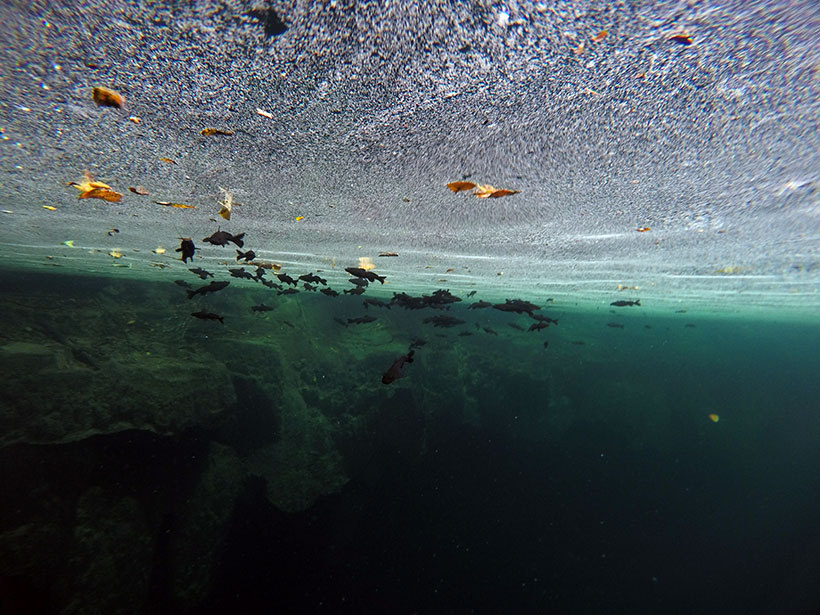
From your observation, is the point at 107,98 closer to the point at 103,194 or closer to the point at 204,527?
the point at 103,194

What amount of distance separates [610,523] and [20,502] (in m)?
27.4

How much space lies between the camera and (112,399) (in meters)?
9.85

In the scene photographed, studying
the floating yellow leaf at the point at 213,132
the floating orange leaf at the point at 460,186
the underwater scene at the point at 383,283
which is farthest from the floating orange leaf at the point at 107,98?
the floating orange leaf at the point at 460,186

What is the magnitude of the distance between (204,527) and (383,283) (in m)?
9.96

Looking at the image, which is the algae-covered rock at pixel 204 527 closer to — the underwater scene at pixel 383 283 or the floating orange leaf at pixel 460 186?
the underwater scene at pixel 383 283

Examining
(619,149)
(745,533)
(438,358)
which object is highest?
(619,149)

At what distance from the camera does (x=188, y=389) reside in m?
11.4

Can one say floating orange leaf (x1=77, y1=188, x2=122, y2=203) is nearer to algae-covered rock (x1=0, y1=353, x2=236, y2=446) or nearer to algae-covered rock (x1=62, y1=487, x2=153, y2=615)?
algae-covered rock (x1=0, y1=353, x2=236, y2=446)

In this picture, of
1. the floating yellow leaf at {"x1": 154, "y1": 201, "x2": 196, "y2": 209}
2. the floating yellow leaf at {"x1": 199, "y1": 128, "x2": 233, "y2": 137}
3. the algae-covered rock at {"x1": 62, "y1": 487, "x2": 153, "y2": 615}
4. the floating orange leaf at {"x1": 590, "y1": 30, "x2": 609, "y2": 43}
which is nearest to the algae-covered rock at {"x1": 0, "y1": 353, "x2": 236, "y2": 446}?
the algae-covered rock at {"x1": 62, "y1": 487, "x2": 153, "y2": 615}

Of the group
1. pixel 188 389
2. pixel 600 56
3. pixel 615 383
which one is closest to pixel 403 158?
pixel 600 56

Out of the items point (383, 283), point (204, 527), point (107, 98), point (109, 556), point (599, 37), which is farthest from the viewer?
point (204, 527)

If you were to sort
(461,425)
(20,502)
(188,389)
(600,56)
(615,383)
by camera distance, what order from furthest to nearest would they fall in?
(615,383), (461,425), (188,389), (20,502), (600,56)

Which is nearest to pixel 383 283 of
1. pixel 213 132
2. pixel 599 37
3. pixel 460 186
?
pixel 460 186

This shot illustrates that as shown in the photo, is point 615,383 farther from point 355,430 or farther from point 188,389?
point 188,389
